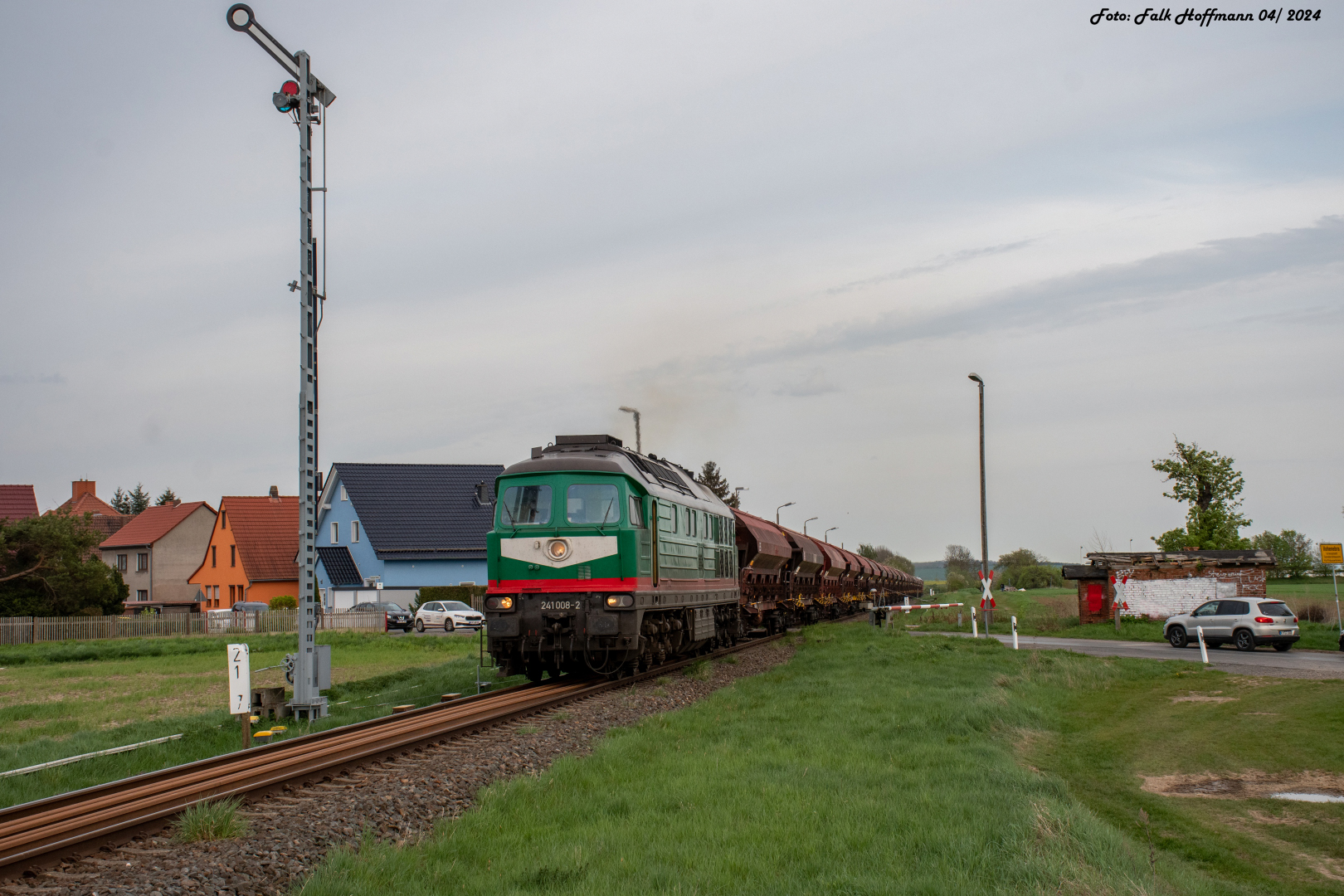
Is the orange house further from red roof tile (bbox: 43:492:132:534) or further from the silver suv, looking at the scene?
the silver suv

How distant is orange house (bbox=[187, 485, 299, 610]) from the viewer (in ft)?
175

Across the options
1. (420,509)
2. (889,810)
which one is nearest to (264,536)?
(420,509)

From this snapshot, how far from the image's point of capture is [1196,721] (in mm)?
14711

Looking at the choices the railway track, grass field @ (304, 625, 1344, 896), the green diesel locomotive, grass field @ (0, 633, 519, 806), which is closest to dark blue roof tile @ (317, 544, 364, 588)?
grass field @ (0, 633, 519, 806)

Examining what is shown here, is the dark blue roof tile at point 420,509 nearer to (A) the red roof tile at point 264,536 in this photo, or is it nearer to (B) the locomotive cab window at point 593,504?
(A) the red roof tile at point 264,536

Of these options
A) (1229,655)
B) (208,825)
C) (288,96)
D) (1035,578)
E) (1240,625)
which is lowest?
(1035,578)

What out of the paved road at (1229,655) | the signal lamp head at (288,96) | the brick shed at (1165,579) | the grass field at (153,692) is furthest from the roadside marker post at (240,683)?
the brick shed at (1165,579)

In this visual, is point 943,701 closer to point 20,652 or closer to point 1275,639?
point 1275,639

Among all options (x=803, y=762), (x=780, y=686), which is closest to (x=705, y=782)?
(x=803, y=762)

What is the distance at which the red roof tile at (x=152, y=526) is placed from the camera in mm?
61750

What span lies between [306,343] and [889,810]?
10.0 m

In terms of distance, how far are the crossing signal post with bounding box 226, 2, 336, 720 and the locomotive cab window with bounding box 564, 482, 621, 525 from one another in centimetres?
375

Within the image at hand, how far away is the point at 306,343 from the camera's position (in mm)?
13883

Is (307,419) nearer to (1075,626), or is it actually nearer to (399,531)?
(1075,626)
